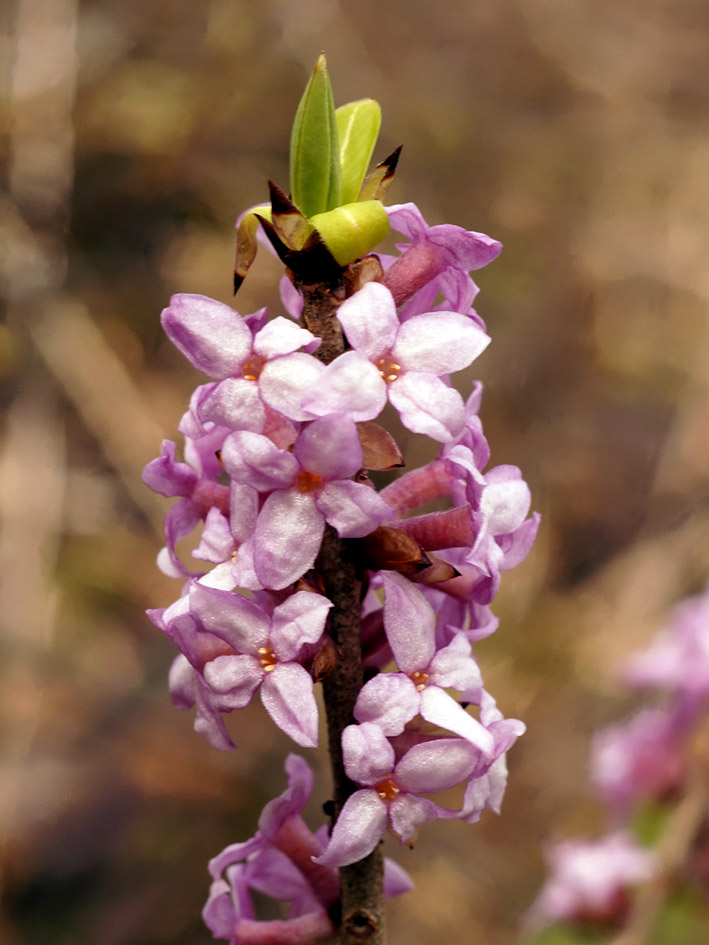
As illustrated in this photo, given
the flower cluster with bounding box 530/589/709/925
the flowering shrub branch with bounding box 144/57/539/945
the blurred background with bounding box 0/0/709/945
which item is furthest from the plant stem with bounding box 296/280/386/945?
the blurred background with bounding box 0/0/709/945

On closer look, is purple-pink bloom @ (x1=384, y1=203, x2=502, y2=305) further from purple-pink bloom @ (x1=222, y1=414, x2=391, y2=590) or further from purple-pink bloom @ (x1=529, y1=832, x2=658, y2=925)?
purple-pink bloom @ (x1=529, y1=832, x2=658, y2=925)

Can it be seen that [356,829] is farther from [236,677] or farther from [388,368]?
[388,368]

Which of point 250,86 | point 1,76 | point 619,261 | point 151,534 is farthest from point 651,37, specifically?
point 151,534

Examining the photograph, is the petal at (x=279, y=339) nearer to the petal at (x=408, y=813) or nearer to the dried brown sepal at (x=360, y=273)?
the dried brown sepal at (x=360, y=273)

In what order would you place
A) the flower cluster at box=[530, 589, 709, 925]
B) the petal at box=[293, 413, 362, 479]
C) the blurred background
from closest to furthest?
1. the petal at box=[293, 413, 362, 479]
2. the flower cluster at box=[530, 589, 709, 925]
3. the blurred background

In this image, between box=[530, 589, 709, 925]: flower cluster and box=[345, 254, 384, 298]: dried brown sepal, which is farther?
box=[530, 589, 709, 925]: flower cluster

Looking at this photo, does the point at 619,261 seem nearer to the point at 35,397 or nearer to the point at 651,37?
the point at 651,37

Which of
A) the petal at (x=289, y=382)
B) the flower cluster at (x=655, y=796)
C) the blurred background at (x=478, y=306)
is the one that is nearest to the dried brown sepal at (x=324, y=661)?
the petal at (x=289, y=382)
